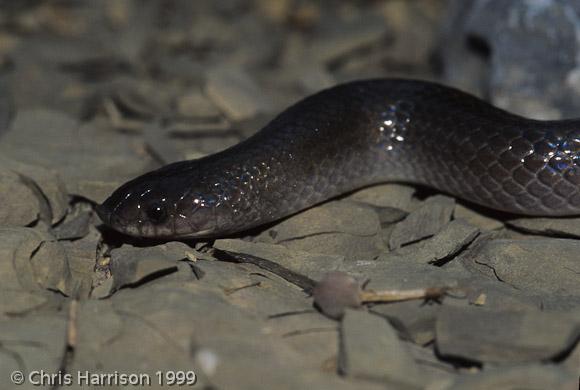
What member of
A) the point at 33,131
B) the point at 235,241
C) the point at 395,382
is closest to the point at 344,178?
the point at 235,241

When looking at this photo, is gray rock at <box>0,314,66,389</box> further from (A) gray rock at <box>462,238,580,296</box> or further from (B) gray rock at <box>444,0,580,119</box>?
(B) gray rock at <box>444,0,580,119</box>

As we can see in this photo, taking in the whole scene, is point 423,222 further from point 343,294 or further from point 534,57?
point 534,57

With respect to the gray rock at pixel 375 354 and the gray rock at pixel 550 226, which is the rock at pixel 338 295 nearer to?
the gray rock at pixel 375 354

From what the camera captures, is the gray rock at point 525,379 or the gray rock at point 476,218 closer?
the gray rock at point 525,379

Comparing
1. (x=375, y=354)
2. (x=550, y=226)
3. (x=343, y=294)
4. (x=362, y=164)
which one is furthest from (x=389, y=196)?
(x=375, y=354)

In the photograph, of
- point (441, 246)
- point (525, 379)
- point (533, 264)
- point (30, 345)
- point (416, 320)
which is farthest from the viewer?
point (441, 246)

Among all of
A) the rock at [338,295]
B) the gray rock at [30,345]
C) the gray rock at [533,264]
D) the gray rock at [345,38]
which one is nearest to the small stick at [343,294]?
the rock at [338,295]
